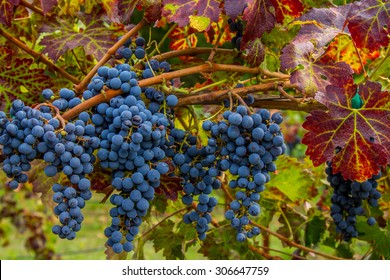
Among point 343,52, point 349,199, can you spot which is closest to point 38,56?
point 343,52

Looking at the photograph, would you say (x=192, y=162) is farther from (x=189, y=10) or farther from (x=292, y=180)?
(x=292, y=180)

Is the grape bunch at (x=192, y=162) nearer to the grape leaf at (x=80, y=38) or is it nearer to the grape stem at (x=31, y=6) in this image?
the grape leaf at (x=80, y=38)

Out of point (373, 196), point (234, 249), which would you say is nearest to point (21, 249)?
point (234, 249)

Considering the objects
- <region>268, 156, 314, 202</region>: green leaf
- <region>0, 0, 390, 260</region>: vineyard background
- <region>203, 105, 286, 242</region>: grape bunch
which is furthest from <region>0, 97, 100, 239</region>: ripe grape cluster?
<region>268, 156, 314, 202</region>: green leaf

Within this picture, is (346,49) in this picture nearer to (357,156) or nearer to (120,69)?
(357,156)

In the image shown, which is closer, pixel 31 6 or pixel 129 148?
pixel 129 148

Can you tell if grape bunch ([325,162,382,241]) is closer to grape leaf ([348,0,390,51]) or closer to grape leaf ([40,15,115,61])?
grape leaf ([348,0,390,51])

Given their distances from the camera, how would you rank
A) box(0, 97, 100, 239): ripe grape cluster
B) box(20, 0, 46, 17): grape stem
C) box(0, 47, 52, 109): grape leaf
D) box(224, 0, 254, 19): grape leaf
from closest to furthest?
1. box(0, 97, 100, 239): ripe grape cluster
2. box(224, 0, 254, 19): grape leaf
3. box(0, 47, 52, 109): grape leaf
4. box(20, 0, 46, 17): grape stem
